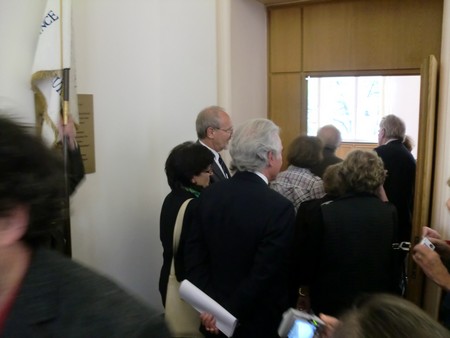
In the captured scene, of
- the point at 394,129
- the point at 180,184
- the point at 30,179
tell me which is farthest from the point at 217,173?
the point at 30,179

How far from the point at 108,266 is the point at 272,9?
2.46 meters

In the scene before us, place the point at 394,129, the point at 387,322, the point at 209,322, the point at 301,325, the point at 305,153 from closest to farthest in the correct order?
the point at 387,322 < the point at 301,325 < the point at 209,322 < the point at 305,153 < the point at 394,129

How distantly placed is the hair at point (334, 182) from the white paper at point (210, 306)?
856 millimetres

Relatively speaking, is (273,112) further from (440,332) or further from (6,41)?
(440,332)

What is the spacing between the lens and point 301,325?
1200 millimetres

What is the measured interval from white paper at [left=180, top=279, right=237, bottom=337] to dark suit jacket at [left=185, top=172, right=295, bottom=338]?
27 mm

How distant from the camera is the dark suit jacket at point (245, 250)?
197 centimetres

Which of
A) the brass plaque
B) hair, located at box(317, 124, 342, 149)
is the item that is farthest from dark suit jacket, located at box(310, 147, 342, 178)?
the brass plaque

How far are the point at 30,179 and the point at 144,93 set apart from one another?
2.88m

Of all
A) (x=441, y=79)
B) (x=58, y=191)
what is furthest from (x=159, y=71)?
(x=58, y=191)

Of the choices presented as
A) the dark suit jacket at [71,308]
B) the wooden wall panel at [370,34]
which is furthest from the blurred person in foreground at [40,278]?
the wooden wall panel at [370,34]

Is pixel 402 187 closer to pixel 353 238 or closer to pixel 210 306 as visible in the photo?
pixel 353 238

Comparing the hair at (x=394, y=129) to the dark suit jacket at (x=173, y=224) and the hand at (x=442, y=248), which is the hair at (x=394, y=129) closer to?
the hand at (x=442, y=248)

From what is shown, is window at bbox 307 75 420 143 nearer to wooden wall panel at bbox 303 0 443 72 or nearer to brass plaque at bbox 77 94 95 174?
wooden wall panel at bbox 303 0 443 72
